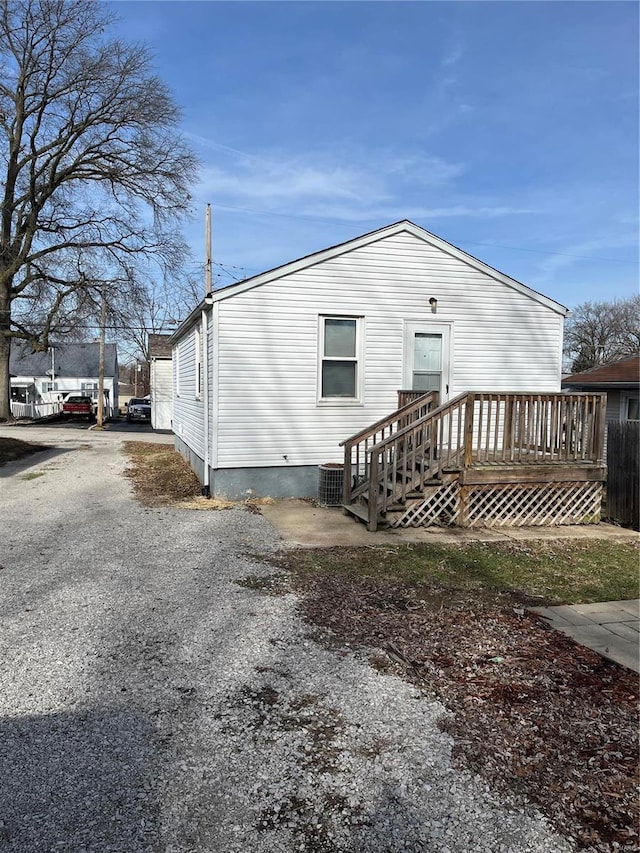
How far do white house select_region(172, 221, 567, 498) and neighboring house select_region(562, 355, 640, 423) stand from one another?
9.27 metres

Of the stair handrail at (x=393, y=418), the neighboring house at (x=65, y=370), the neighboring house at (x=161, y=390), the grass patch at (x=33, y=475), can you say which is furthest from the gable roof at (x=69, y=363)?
the stair handrail at (x=393, y=418)

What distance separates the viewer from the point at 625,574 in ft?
19.1

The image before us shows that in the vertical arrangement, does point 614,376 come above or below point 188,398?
above

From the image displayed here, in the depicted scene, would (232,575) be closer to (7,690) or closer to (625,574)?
(7,690)

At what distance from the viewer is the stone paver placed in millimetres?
3913

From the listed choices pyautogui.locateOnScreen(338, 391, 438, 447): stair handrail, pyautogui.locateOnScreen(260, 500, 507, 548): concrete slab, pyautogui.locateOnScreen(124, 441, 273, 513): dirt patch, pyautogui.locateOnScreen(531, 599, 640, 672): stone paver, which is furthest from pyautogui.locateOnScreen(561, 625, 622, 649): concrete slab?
pyautogui.locateOnScreen(124, 441, 273, 513): dirt patch

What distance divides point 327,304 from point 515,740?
24.5 feet

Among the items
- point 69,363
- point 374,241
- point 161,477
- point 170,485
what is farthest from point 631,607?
point 69,363

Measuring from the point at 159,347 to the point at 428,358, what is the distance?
28.0m

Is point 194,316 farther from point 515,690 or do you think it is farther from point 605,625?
point 515,690

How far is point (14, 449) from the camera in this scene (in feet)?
52.3

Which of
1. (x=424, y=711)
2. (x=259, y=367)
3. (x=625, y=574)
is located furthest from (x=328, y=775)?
(x=259, y=367)

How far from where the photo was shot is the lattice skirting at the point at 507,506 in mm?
7777

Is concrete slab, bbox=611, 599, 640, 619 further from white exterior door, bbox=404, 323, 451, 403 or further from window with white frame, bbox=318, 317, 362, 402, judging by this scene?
window with white frame, bbox=318, 317, 362, 402
